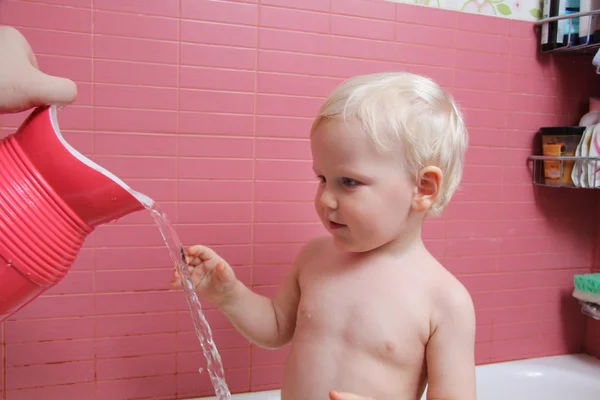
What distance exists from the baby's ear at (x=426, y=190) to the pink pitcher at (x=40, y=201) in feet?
1.48

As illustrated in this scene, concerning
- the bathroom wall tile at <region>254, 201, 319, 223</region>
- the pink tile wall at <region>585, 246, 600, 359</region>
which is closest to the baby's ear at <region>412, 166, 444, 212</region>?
the bathroom wall tile at <region>254, 201, 319, 223</region>

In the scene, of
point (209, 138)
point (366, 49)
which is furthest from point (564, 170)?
point (209, 138)

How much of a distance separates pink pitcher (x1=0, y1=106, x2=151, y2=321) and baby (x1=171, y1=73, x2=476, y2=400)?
0.83 feet

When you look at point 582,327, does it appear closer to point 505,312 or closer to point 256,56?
point 505,312

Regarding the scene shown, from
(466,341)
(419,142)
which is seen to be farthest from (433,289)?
(419,142)

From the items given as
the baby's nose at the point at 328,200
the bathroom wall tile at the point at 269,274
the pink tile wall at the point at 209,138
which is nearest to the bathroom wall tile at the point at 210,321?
the pink tile wall at the point at 209,138

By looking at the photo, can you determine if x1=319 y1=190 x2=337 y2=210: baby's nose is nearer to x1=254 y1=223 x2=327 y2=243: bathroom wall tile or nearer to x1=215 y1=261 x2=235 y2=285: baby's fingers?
x1=215 y1=261 x2=235 y2=285: baby's fingers

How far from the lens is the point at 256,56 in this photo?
120cm

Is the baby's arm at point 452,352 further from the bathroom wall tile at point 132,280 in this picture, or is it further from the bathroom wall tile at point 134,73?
the bathroom wall tile at point 134,73

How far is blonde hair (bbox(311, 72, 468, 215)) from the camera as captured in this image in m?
0.81

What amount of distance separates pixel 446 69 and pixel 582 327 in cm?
90

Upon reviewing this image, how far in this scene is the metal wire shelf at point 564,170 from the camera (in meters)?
1.33

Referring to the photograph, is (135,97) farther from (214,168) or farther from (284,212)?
(284,212)

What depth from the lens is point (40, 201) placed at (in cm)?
67
